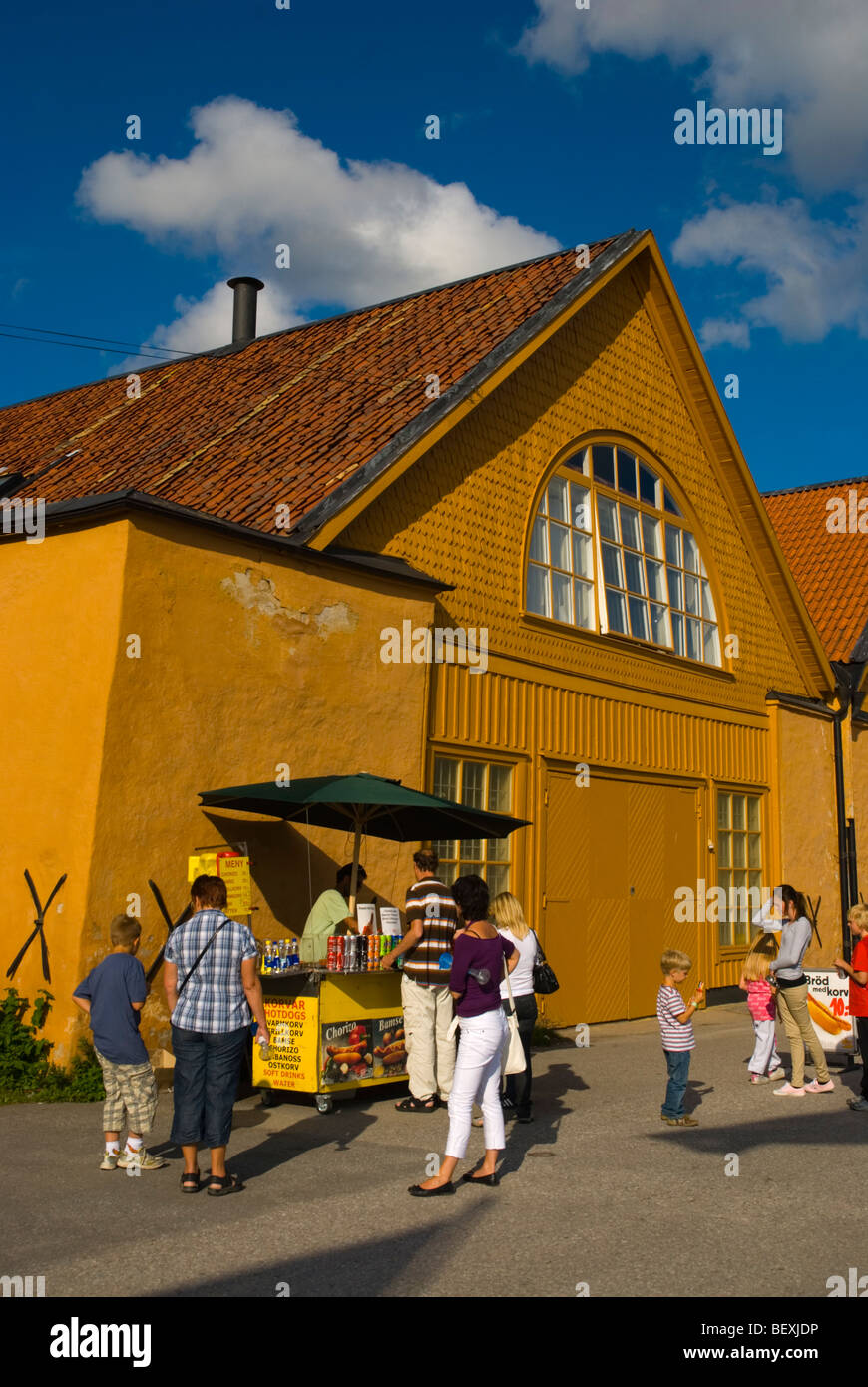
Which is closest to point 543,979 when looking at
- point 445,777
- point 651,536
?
point 445,777

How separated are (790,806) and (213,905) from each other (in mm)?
13859

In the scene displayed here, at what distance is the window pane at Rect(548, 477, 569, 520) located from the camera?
1488cm

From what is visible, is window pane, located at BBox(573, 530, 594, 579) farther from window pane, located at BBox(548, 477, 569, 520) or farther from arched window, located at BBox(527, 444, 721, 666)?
window pane, located at BBox(548, 477, 569, 520)

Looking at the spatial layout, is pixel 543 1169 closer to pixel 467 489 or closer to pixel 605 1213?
pixel 605 1213

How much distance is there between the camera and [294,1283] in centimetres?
495

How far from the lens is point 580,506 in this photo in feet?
50.6

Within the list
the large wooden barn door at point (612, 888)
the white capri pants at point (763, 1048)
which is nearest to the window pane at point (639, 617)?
the large wooden barn door at point (612, 888)

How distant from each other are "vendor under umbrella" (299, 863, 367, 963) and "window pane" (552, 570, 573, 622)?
590 centimetres

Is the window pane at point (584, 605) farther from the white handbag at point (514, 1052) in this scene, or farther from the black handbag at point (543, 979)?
the white handbag at point (514, 1052)

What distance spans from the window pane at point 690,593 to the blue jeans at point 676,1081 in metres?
9.72

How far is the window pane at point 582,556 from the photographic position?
15.2 meters

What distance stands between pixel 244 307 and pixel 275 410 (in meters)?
7.08

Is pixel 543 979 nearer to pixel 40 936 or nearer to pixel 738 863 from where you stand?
pixel 40 936

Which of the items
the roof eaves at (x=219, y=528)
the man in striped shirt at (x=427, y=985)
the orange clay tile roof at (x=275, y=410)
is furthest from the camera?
the orange clay tile roof at (x=275, y=410)
